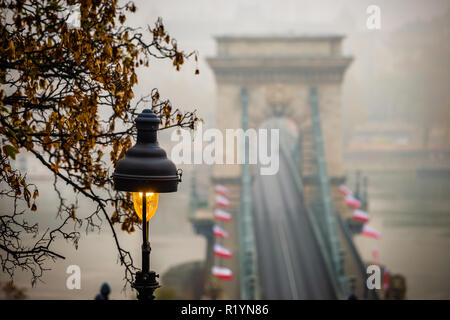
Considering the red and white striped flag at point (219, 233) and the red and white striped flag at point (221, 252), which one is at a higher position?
the red and white striped flag at point (219, 233)

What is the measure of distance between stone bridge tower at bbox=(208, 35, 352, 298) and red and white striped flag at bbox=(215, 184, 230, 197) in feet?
1.21

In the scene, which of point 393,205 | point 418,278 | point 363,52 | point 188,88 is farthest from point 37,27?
point 363,52

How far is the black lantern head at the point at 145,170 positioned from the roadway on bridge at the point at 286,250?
21514 mm

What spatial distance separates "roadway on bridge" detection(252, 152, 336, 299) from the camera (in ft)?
89.4

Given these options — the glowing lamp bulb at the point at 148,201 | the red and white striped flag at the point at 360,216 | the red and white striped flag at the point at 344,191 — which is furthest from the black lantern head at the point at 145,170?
the red and white striped flag at the point at 344,191

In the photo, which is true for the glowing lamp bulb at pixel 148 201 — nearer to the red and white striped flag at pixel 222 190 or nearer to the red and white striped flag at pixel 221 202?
the red and white striped flag at pixel 221 202

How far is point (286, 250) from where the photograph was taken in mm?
31719

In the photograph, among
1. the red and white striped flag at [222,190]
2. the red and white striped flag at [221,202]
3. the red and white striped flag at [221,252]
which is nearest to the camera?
the red and white striped flag at [221,252]

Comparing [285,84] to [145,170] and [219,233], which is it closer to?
[219,233]

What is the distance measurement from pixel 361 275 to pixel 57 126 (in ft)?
70.3

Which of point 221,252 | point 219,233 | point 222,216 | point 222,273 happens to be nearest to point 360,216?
point 222,216

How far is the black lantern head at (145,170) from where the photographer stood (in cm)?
548

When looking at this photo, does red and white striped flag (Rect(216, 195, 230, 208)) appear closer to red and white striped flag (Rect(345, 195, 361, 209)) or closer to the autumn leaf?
red and white striped flag (Rect(345, 195, 361, 209))

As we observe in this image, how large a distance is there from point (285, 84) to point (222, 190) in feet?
23.8
